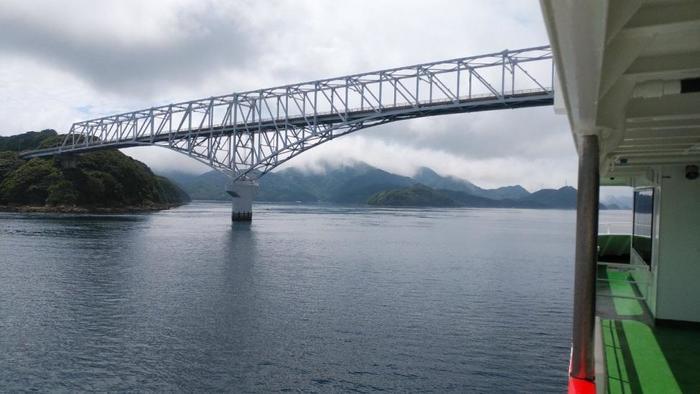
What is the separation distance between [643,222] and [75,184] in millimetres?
101095

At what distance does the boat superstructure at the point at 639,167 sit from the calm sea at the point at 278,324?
2997 millimetres

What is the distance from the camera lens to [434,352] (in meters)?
12.5

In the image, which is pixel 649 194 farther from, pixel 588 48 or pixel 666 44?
pixel 588 48

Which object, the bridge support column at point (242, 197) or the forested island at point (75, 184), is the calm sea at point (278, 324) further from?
the forested island at point (75, 184)

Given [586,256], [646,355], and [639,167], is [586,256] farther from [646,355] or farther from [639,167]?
[639,167]

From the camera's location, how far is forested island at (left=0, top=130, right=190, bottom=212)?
87.8 m

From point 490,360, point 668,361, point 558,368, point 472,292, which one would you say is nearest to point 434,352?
point 490,360

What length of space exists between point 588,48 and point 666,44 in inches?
38.7

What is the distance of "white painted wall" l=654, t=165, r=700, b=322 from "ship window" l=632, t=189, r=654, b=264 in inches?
43.4

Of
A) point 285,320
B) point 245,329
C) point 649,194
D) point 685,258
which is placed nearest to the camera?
point 685,258

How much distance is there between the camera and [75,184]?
306 feet

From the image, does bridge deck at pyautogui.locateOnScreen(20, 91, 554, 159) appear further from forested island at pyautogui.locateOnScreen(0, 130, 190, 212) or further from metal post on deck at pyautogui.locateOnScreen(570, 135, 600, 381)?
metal post on deck at pyautogui.locateOnScreen(570, 135, 600, 381)

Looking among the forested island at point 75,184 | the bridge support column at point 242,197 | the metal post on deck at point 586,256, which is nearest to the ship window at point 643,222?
the metal post on deck at point 586,256

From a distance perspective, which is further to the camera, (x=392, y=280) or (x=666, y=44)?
(x=392, y=280)
